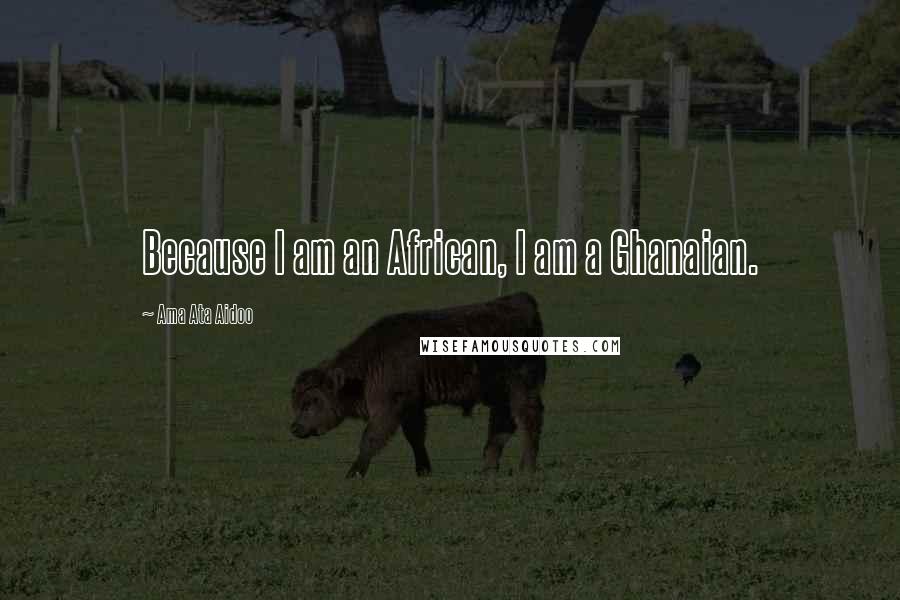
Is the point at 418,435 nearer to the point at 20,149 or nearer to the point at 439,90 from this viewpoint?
the point at 20,149

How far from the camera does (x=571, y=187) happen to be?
22859 mm

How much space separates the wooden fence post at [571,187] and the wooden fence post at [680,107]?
507 inches

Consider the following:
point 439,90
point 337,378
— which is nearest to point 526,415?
point 337,378

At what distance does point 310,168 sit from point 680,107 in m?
12.0

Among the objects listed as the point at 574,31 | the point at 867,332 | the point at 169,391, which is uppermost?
the point at 574,31

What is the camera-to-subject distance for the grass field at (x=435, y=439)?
8.00 m

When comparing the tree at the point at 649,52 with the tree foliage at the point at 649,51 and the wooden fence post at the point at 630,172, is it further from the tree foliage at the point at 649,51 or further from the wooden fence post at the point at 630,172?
the wooden fence post at the point at 630,172

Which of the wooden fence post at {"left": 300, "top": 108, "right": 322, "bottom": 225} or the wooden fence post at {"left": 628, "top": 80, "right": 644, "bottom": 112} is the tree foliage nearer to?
the wooden fence post at {"left": 628, "top": 80, "right": 644, "bottom": 112}

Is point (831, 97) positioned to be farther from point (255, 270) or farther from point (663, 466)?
point (663, 466)

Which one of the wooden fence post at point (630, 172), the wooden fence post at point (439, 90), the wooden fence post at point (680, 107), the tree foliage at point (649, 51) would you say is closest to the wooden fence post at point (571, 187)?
the wooden fence post at point (630, 172)

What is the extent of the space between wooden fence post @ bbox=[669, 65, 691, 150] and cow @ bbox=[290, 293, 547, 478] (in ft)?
82.6

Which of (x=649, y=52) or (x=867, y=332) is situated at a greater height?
(x=649, y=52)

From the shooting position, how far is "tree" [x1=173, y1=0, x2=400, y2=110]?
45.6m

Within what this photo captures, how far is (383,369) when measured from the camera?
1059 centimetres
